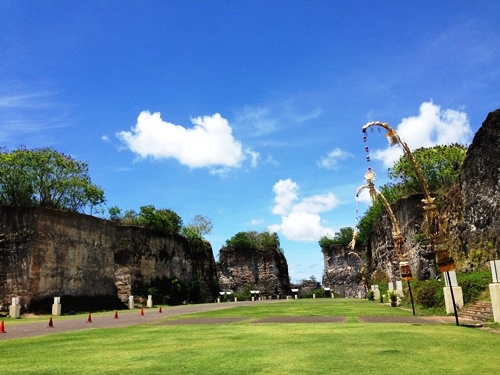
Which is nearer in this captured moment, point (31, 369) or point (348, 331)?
point (31, 369)

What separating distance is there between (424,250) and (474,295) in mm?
18950

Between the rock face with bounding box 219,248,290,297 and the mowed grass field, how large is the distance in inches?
2598

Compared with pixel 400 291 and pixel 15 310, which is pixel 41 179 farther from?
pixel 400 291

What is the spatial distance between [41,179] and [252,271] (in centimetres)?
4641

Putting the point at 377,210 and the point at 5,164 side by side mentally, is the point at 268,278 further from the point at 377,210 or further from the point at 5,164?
the point at 5,164

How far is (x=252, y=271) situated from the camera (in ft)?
258

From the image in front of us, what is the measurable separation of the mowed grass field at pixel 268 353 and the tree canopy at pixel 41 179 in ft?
91.6

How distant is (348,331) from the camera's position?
42.0 ft

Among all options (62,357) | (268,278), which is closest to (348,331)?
(62,357)

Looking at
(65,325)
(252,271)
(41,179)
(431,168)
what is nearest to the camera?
(65,325)

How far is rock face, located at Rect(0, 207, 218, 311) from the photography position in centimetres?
3406

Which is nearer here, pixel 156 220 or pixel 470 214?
pixel 470 214

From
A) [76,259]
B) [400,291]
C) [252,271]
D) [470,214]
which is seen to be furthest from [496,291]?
[252,271]

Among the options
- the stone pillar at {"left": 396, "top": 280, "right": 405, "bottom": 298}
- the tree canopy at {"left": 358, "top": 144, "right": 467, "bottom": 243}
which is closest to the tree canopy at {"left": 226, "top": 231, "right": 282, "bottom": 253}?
the tree canopy at {"left": 358, "top": 144, "right": 467, "bottom": 243}
